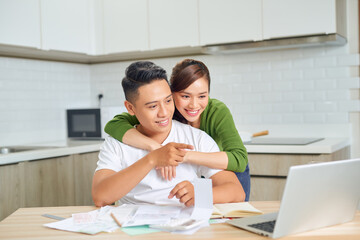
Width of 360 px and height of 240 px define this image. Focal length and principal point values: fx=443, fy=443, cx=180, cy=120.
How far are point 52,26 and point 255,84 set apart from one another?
5.87ft

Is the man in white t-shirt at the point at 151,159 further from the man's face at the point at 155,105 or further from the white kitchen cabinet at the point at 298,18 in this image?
the white kitchen cabinet at the point at 298,18

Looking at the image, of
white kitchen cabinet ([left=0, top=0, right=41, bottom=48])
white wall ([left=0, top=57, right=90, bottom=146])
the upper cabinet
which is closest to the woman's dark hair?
the upper cabinet

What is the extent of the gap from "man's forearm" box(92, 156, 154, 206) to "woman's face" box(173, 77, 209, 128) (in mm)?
391

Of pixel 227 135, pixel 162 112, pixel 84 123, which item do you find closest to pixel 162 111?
pixel 162 112

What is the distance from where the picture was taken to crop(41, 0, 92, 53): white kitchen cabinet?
12.0ft

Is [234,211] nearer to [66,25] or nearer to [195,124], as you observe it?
[195,124]

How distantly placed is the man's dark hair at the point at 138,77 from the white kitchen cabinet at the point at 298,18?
179 centimetres

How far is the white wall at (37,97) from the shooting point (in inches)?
147

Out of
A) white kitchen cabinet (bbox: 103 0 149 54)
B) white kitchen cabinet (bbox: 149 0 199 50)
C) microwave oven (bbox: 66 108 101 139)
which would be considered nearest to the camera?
white kitchen cabinet (bbox: 149 0 199 50)

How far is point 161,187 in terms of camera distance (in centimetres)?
183

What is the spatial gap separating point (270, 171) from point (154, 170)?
61.3 inches

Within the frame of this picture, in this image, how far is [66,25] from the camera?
3.85 meters

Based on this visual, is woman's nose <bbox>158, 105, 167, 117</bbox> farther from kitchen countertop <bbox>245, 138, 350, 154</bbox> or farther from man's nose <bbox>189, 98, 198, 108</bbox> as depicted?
kitchen countertop <bbox>245, 138, 350, 154</bbox>

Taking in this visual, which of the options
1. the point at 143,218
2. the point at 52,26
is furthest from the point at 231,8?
the point at 143,218
